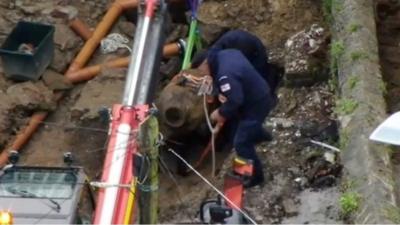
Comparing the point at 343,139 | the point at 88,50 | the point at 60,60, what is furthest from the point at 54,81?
the point at 343,139

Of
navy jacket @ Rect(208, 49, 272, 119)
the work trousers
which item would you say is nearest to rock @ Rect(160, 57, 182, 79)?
navy jacket @ Rect(208, 49, 272, 119)

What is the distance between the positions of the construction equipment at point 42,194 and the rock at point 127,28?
17.8ft

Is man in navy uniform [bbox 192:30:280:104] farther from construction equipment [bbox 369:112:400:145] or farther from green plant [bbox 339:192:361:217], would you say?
construction equipment [bbox 369:112:400:145]

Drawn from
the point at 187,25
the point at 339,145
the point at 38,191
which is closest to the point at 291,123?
the point at 339,145

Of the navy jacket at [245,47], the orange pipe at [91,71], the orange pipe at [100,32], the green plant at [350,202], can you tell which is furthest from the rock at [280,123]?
the orange pipe at [100,32]

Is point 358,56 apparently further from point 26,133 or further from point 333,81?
point 26,133

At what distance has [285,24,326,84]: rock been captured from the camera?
1254 centimetres

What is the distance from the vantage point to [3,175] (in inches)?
362

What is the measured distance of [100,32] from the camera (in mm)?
14469

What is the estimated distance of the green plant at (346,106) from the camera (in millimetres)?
10828

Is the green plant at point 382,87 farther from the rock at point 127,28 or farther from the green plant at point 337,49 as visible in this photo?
the rock at point 127,28

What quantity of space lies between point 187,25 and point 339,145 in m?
Answer: 4.19

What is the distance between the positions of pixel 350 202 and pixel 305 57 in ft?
11.5

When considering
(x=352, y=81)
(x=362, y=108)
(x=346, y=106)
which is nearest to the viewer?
(x=362, y=108)
